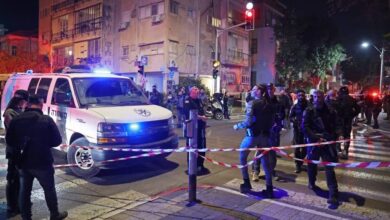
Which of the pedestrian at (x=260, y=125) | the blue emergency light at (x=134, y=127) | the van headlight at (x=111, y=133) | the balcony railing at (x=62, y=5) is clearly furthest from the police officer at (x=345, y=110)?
the balcony railing at (x=62, y=5)

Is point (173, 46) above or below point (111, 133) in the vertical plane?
above

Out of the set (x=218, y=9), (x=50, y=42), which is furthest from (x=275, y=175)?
(x=50, y=42)

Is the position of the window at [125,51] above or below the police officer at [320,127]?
above

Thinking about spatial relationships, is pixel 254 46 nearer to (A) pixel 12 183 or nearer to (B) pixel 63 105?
(B) pixel 63 105

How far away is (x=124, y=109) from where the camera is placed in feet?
24.5

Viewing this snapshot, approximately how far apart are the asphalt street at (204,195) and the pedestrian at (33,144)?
31.5 inches

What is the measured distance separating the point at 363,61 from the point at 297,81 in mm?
15709

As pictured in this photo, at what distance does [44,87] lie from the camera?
8500mm

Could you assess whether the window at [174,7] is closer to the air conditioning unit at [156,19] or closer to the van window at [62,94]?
the air conditioning unit at [156,19]

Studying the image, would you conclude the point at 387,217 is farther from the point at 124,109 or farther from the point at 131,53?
the point at 131,53

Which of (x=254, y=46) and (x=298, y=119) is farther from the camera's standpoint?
(x=254, y=46)

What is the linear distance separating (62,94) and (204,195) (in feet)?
12.5

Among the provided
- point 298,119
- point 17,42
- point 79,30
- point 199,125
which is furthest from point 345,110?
point 17,42

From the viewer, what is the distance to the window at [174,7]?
30.8m
